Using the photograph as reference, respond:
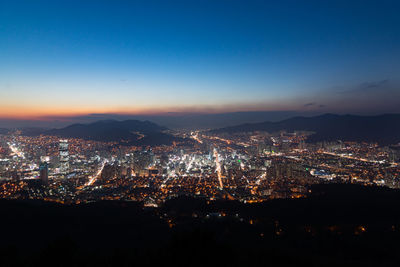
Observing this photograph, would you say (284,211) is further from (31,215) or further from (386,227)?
(31,215)

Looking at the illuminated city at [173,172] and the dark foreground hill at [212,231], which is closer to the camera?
the dark foreground hill at [212,231]

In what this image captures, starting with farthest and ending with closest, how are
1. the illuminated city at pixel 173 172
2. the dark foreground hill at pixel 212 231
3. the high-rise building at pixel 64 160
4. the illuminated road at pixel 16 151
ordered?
the illuminated road at pixel 16 151 → the high-rise building at pixel 64 160 → the illuminated city at pixel 173 172 → the dark foreground hill at pixel 212 231

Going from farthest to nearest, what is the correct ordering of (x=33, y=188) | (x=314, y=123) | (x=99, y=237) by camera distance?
(x=314, y=123) → (x=33, y=188) → (x=99, y=237)

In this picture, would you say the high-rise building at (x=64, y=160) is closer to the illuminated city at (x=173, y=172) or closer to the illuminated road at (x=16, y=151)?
the illuminated city at (x=173, y=172)

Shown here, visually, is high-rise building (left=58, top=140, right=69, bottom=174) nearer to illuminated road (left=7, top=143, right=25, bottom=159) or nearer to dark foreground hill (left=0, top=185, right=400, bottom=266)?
illuminated road (left=7, top=143, right=25, bottom=159)

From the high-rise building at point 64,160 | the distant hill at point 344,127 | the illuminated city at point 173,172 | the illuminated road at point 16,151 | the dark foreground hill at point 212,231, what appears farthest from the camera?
the distant hill at point 344,127

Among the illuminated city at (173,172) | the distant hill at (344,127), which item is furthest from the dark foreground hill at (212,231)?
the distant hill at (344,127)

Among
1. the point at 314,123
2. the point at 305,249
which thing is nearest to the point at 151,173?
the point at 305,249

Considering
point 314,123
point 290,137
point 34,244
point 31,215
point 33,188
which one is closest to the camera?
point 34,244
